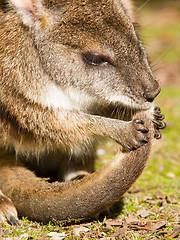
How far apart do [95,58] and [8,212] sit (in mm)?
1781

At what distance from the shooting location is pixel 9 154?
14.8 feet

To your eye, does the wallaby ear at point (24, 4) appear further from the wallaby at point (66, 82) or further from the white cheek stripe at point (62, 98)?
the white cheek stripe at point (62, 98)

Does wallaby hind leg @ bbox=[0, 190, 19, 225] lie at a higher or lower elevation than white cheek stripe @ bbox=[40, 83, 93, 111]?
lower

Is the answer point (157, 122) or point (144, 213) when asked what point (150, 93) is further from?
point (144, 213)

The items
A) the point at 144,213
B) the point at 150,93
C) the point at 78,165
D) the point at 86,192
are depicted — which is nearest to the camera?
the point at 86,192

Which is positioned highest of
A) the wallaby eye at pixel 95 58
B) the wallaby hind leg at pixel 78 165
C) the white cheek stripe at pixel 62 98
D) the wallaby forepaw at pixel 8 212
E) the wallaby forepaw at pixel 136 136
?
the wallaby eye at pixel 95 58

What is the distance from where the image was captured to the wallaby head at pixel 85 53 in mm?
3879

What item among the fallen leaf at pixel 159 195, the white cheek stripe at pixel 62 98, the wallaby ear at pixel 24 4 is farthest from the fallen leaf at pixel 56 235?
the wallaby ear at pixel 24 4

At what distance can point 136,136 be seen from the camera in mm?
3717

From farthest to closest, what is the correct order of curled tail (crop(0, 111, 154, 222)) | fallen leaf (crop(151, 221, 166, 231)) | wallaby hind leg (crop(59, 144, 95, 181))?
wallaby hind leg (crop(59, 144, 95, 181))
fallen leaf (crop(151, 221, 166, 231))
curled tail (crop(0, 111, 154, 222))

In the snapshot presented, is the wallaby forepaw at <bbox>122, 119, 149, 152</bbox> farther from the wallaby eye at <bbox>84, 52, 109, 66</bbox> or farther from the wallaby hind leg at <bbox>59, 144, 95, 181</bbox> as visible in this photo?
the wallaby hind leg at <bbox>59, 144, 95, 181</bbox>

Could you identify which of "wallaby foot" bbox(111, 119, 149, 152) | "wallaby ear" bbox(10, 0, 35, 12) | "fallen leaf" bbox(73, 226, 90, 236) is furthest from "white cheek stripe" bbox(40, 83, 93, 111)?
"fallen leaf" bbox(73, 226, 90, 236)

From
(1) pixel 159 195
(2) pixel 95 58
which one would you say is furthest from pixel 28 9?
(1) pixel 159 195

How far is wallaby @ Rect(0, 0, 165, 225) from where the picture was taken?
152 inches
